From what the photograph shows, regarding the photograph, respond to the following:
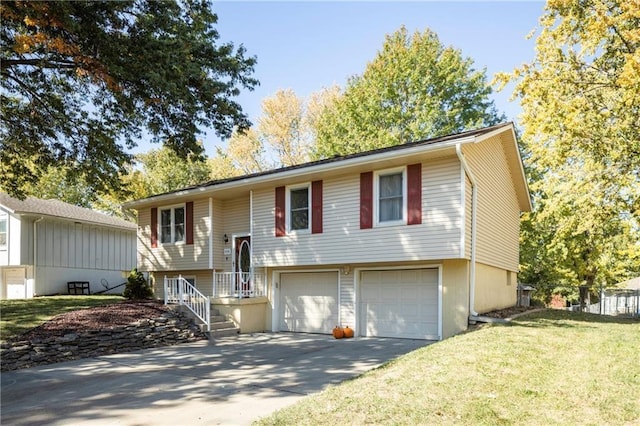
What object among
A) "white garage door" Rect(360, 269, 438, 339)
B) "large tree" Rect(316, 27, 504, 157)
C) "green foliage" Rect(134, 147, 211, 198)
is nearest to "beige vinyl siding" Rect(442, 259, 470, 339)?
"white garage door" Rect(360, 269, 438, 339)

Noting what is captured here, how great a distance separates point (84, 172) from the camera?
14.0m

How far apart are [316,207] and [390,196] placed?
2255 millimetres

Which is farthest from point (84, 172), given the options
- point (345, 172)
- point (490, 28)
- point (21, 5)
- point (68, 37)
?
point (490, 28)

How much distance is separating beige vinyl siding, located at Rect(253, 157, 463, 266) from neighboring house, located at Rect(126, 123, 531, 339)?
0.03m

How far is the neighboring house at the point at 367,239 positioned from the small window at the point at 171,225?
7 centimetres

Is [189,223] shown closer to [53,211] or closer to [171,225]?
[171,225]

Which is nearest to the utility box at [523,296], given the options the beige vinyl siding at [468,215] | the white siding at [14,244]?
the beige vinyl siding at [468,215]

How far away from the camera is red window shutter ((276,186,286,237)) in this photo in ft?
45.7

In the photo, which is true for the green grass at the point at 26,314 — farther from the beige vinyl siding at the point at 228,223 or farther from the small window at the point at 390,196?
the small window at the point at 390,196

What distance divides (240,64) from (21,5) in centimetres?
444

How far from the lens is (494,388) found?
18.9ft

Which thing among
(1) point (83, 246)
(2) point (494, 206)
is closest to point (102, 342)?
(2) point (494, 206)

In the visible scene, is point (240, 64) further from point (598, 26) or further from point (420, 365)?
point (598, 26)

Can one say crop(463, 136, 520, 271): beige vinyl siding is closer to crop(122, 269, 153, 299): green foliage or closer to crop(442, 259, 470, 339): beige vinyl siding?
crop(442, 259, 470, 339): beige vinyl siding
